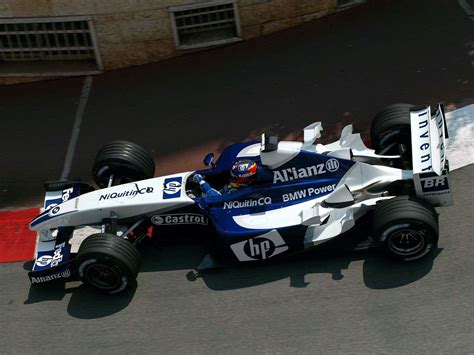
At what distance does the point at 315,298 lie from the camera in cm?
749

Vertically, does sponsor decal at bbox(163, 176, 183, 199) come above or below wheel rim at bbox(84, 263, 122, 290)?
above

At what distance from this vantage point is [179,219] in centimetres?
812

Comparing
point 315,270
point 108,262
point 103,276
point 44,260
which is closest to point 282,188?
point 315,270

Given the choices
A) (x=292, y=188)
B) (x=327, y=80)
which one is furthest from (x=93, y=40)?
(x=292, y=188)

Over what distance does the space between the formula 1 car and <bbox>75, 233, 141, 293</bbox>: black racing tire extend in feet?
0.04

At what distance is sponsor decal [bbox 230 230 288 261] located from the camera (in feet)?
24.9

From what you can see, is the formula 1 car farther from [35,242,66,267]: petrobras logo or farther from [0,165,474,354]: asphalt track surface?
[0,165,474,354]: asphalt track surface

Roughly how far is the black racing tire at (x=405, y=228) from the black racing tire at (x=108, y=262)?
2.65 meters

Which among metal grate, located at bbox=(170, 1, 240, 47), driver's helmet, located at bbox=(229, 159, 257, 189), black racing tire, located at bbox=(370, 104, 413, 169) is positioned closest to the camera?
driver's helmet, located at bbox=(229, 159, 257, 189)

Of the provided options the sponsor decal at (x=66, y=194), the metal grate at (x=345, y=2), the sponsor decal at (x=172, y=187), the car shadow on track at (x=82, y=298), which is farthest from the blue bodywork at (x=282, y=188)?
the metal grate at (x=345, y=2)

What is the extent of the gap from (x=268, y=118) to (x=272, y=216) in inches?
113

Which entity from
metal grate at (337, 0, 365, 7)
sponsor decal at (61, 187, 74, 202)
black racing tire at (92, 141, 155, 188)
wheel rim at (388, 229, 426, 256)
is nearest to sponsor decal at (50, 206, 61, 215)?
sponsor decal at (61, 187, 74, 202)

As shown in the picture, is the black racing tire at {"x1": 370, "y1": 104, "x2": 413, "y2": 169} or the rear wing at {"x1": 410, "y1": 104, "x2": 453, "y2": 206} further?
the black racing tire at {"x1": 370, "y1": 104, "x2": 413, "y2": 169}

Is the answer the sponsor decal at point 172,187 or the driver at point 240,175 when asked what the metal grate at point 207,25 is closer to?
the sponsor decal at point 172,187
